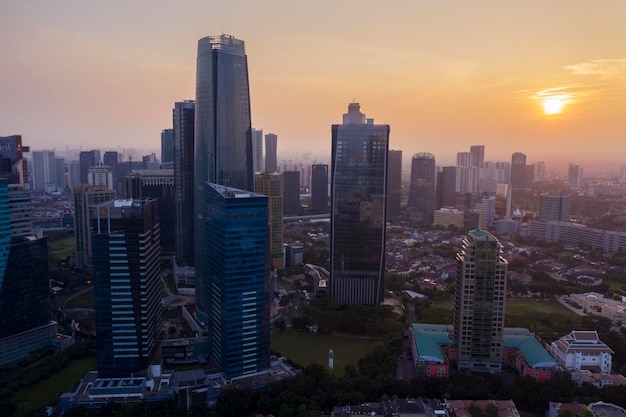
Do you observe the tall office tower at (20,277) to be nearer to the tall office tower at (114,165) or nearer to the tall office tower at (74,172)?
the tall office tower at (114,165)

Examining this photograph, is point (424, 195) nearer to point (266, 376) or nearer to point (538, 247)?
point (538, 247)

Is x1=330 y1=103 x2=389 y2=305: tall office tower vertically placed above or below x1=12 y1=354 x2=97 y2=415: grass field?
above

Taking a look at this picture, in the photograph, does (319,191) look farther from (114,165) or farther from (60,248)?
(114,165)

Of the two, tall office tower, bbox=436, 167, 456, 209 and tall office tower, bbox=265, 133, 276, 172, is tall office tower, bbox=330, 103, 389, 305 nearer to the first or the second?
tall office tower, bbox=436, 167, 456, 209

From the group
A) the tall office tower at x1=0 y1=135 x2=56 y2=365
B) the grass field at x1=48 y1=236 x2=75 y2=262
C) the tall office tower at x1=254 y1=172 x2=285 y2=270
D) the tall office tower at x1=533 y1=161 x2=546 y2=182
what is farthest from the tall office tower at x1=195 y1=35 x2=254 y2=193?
the tall office tower at x1=533 y1=161 x2=546 y2=182

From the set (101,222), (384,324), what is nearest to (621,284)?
(384,324)

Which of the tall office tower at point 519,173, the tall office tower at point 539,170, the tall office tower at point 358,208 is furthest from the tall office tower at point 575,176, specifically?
the tall office tower at point 358,208

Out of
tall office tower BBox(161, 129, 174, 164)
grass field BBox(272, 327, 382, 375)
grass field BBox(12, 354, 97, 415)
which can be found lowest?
A: grass field BBox(12, 354, 97, 415)

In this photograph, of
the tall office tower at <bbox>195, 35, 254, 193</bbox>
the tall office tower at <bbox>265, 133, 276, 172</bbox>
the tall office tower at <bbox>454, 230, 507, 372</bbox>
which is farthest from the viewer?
the tall office tower at <bbox>265, 133, 276, 172</bbox>

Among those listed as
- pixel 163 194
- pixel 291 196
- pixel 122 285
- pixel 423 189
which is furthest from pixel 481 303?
pixel 291 196
